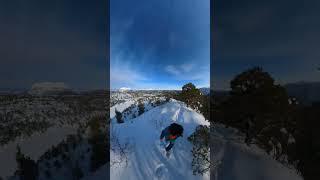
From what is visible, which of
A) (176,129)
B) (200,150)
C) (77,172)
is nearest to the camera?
(77,172)

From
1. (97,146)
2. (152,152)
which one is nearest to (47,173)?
(97,146)

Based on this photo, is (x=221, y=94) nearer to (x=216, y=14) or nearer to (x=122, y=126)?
(x=216, y=14)

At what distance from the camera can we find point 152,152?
260 inches

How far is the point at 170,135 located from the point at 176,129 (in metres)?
0.31

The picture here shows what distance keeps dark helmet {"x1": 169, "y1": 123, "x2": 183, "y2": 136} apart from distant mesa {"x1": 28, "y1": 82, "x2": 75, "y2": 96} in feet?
8.97

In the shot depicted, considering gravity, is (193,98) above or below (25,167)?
above

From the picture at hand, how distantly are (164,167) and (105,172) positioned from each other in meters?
1.12

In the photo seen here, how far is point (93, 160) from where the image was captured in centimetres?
616

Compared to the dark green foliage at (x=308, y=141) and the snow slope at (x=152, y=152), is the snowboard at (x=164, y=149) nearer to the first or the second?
the snow slope at (x=152, y=152)

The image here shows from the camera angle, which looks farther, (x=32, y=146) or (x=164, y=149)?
(x=164, y=149)

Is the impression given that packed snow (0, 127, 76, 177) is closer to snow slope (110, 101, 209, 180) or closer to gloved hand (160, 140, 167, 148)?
snow slope (110, 101, 209, 180)

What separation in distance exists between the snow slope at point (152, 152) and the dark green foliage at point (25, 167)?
1351 millimetres

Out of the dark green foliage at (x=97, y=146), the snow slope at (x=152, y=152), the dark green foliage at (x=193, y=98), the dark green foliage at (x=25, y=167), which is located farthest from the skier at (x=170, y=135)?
the dark green foliage at (x=25, y=167)

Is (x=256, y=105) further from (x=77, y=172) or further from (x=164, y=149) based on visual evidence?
(x=77, y=172)
